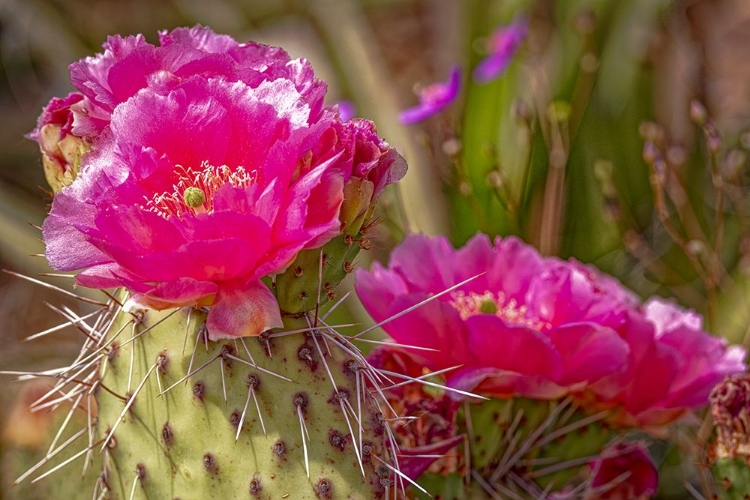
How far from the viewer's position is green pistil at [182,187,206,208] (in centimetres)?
51

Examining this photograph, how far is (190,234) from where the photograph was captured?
0.48 meters

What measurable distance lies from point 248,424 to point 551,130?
42.5 inches

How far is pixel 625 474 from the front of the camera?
730 millimetres

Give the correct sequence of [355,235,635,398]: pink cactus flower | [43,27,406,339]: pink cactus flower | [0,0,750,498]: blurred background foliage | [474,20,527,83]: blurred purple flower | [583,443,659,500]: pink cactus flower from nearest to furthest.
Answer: [43,27,406,339]: pink cactus flower → [355,235,635,398]: pink cactus flower → [583,443,659,500]: pink cactus flower → [0,0,750,498]: blurred background foliage → [474,20,527,83]: blurred purple flower

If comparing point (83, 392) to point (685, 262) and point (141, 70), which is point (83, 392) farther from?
point (685, 262)

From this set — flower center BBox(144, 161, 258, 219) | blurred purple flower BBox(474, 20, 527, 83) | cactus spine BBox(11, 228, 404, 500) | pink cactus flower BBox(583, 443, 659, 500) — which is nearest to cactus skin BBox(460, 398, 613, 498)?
pink cactus flower BBox(583, 443, 659, 500)

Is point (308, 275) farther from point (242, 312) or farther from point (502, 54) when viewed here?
point (502, 54)

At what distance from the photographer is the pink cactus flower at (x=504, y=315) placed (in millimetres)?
624

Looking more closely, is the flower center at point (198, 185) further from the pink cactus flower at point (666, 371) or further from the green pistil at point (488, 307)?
the pink cactus flower at point (666, 371)

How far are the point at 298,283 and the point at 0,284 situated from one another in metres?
2.47

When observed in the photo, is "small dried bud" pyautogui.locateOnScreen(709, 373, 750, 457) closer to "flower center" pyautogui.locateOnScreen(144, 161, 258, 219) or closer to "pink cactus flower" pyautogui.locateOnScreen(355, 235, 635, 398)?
"pink cactus flower" pyautogui.locateOnScreen(355, 235, 635, 398)

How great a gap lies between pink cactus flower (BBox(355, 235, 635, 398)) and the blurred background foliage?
0.86 feet

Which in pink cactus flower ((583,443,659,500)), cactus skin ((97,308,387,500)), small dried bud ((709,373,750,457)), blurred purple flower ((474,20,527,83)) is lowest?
pink cactus flower ((583,443,659,500))

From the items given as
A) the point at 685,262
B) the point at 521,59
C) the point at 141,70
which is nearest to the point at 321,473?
the point at 141,70
